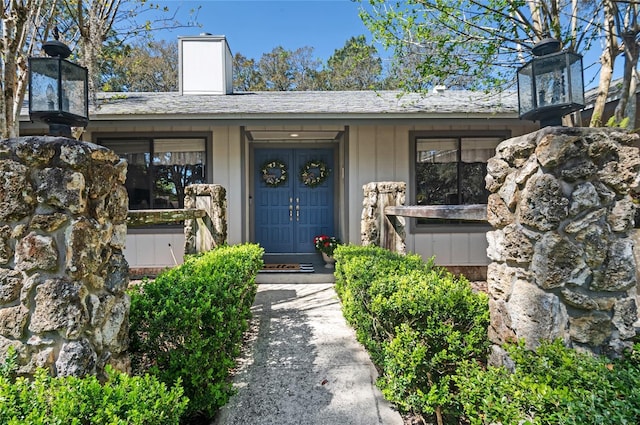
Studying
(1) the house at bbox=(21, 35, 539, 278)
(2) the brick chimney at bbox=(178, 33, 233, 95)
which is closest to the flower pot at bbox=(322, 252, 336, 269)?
(1) the house at bbox=(21, 35, 539, 278)

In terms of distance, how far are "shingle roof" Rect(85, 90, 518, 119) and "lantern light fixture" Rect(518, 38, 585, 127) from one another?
3.81 meters

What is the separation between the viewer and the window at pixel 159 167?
611 centimetres

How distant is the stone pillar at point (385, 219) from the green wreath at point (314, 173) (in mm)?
2975

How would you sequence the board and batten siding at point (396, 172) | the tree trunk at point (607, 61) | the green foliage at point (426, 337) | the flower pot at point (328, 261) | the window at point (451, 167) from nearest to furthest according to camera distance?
1. the green foliage at point (426, 337)
2. the tree trunk at point (607, 61)
3. the board and batten siding at point (396, 172)
4. the window at point (451, 167)
5. the flower pot at point (328, 261)

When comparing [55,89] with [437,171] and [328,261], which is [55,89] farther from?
[437,171]

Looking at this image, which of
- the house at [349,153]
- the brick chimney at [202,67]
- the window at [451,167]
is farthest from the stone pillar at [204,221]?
the brick chimney at [202,67]

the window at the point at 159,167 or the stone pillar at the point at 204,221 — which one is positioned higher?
the window at the point at 159,167

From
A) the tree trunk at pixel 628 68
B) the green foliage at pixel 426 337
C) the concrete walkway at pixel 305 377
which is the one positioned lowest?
the concrete walkway at pixel 305 377

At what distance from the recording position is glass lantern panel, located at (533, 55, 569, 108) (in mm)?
1658

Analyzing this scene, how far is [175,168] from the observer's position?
20.3 feet

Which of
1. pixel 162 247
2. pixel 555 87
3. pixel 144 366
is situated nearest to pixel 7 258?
pixel 144 366

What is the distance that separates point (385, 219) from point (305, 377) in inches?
94.2

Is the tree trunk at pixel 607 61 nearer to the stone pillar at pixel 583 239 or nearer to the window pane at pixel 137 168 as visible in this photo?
the stone pillar at pixel 583 239

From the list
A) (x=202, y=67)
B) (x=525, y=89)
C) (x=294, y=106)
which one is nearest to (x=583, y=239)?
(x=525, y=89)
